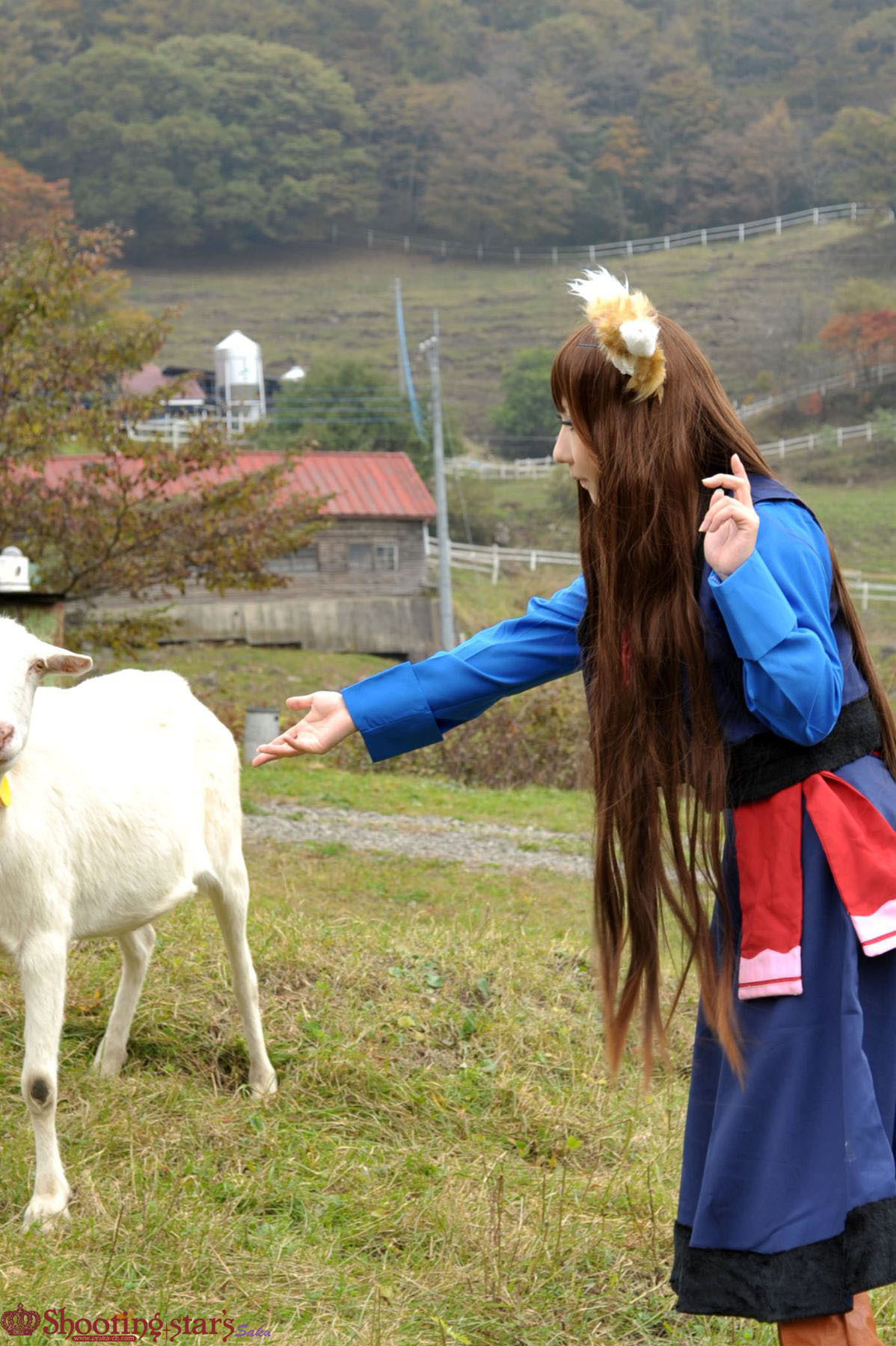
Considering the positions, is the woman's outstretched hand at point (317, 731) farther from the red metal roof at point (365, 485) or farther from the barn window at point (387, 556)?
the barn window at point (387, 556)

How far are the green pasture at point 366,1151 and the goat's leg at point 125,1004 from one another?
0.24ft

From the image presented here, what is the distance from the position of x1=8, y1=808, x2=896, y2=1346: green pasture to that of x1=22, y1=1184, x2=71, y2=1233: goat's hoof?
44 mm

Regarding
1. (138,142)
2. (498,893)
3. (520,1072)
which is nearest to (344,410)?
(498,893)

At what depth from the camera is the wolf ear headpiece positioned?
2.14 meters

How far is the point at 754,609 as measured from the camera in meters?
1.99

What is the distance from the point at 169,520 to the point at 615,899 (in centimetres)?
1278

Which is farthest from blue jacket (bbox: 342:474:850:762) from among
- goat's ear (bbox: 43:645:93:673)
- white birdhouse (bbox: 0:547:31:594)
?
white birdhouse (bbox: 0:547:31:594)

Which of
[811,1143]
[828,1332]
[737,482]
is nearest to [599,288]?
[737,482]

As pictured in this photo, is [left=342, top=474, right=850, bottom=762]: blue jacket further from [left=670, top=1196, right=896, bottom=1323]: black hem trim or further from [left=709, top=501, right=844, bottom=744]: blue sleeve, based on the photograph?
[left=670, top=1196, right=896, bottom=1323]: black hem trim

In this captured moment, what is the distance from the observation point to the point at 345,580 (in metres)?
29.5

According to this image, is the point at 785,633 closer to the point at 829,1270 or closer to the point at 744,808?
the point at 744,808

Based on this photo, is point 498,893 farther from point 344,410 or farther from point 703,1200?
point 344,410

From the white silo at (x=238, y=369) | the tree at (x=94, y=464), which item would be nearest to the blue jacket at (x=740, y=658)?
the tree at (x=94, y=464)

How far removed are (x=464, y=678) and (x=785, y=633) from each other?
81 centimetres
